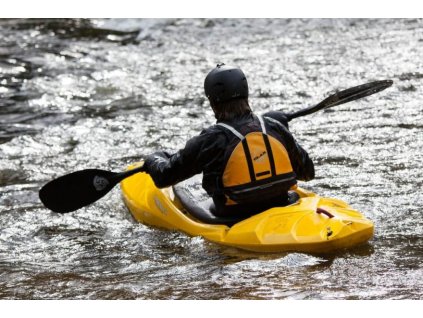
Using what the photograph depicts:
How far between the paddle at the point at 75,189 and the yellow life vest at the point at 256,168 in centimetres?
109

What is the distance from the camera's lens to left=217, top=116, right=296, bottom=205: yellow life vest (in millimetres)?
6012

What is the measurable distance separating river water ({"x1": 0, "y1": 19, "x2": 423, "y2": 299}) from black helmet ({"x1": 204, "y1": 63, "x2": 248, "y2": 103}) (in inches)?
42.3

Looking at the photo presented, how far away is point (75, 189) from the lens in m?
6.78

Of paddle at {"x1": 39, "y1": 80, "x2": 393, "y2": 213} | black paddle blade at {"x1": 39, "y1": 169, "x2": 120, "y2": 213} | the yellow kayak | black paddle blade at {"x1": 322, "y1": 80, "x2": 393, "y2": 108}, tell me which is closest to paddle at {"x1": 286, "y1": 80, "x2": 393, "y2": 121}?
black paddle blade at {"x1": 322, "y1": 80, "x2": 393, "y2": 108}

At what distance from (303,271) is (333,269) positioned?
19 centimetres

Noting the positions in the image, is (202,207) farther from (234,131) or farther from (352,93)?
(352,93)

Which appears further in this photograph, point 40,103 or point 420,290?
point 40,103

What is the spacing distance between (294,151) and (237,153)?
20.0 inches

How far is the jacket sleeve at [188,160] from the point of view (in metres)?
6.05

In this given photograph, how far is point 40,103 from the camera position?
37.4 feet

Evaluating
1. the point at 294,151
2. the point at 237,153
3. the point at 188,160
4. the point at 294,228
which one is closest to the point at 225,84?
the point at 237,153

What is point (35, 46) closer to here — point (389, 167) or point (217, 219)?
point (389, 167)

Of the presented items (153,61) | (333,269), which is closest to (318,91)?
(153,61)

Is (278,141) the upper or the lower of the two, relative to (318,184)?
upper
